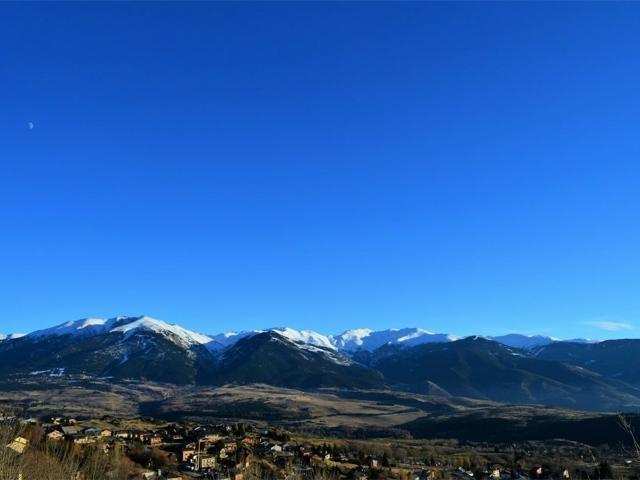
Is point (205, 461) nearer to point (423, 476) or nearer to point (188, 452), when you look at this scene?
→ point (188, 452)

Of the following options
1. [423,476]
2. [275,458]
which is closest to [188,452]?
[275,458]

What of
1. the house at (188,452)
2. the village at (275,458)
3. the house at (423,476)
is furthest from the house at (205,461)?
the house at (423,476)

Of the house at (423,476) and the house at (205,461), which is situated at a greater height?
the house at (205,461)

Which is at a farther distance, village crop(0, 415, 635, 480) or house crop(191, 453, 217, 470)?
house crop(191, 453, 217, 470)

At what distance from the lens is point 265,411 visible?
200 meters

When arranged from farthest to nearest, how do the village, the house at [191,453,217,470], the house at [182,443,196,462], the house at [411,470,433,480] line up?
the house at [182,443,196,462]
the house at [411,470,433,480]
the house at [191,453,217,470]
the village

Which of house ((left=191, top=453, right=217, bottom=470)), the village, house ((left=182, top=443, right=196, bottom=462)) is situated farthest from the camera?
house ((left=182, top=443, right=196, bottom=462))

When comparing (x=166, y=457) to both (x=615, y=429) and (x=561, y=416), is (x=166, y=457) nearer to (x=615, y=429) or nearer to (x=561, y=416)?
(x=615, y=429)

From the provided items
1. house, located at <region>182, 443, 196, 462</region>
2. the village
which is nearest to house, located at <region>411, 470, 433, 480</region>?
the village

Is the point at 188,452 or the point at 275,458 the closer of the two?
the point at 188,452

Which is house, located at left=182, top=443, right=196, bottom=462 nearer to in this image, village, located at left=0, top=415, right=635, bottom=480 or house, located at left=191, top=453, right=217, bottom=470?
→ village, located at left=0, top=415, right=635, bottom=480

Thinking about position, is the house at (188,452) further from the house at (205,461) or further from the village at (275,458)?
the house at (205,461)

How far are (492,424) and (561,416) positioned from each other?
66.6 feet

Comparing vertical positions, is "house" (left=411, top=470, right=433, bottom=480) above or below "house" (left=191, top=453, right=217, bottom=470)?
below
